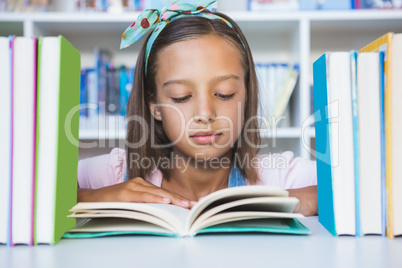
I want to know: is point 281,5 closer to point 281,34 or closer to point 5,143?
point 281,34

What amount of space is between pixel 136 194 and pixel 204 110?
0.98ft

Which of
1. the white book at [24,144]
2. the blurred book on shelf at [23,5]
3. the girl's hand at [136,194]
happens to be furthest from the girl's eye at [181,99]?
the blurred book on shelf at [23,5]

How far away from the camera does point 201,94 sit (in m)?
1.00

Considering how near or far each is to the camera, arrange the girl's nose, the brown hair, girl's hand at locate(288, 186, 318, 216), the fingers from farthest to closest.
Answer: the brown hair, the girl's nose, girl's hand at locate(288, 186, 318, 216), the fingers

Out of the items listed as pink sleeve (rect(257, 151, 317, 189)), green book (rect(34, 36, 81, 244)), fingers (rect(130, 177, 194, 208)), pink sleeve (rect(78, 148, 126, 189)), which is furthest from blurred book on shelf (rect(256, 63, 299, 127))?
green book (rect(34, 36, 81, 244))

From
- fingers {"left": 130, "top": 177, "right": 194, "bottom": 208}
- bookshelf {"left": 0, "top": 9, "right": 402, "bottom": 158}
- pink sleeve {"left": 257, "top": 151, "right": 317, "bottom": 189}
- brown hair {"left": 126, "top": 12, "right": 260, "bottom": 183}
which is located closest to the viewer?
fingers {"left": 130, "top": 177, "right": 194, "bottom": 208}

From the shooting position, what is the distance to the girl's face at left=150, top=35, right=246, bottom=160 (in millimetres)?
1016

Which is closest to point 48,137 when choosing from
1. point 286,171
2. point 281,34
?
point 286,171

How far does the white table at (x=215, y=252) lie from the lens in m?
0.45

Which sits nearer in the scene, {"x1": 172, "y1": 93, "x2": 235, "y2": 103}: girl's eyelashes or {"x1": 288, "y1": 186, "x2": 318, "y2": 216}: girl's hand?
{"x1": 288, "y1": 186, "x2": 318, "y2": 216}: girl's hand

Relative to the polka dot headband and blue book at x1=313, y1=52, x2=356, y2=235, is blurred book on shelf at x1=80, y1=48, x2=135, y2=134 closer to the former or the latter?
the polka dot headband

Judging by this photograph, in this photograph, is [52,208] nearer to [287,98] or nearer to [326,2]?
[287,98]

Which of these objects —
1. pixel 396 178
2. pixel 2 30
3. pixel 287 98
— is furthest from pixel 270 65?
Result: pixel 396 178

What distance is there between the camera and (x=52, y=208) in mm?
522
